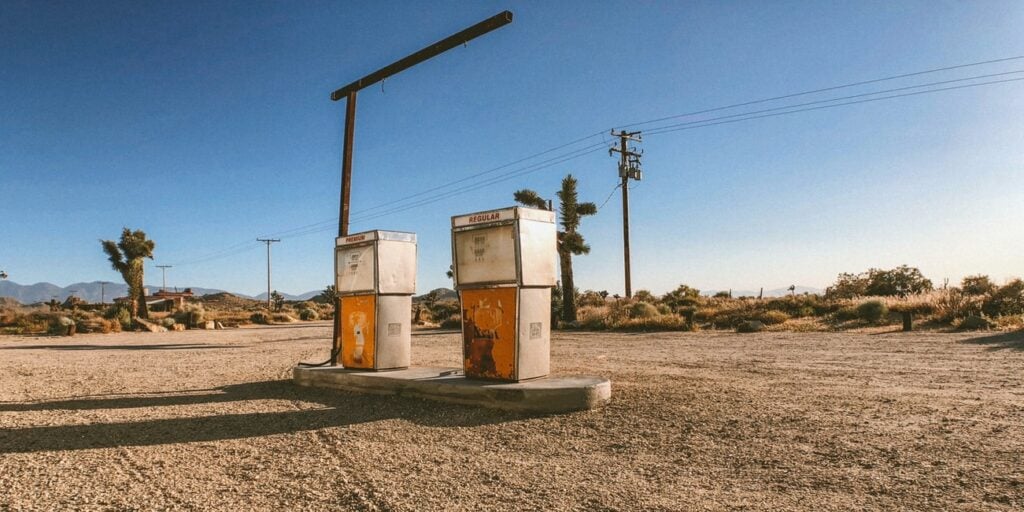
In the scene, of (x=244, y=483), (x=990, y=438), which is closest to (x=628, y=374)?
(x=990, y=438)

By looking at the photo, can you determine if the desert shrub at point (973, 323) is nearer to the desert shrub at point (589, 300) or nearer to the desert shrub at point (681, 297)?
the desert shrub at point (681, 297)

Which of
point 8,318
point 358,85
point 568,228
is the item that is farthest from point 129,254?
point 358,85

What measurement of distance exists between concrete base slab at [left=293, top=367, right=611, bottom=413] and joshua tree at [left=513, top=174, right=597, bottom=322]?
57.4 feet

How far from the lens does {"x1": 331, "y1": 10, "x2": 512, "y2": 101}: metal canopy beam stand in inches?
305

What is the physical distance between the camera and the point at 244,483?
13.6 ft

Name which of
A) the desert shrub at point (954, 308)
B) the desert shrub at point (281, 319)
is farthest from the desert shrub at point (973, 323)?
the desert shrub at point (281, 319)

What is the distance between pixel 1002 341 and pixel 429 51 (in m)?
12.8

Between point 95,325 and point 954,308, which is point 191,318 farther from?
point 954,308

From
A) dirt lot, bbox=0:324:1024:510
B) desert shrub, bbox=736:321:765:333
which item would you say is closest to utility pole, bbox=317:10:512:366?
dirt lot, bbox=0:324:1024:510

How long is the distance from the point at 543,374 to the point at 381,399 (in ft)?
6.89

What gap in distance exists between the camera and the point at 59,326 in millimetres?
25500

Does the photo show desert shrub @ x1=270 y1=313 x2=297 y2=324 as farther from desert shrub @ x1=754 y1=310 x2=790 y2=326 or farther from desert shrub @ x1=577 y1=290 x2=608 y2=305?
desert shrub @ x1=754 y1=310 x2=790 y2=326

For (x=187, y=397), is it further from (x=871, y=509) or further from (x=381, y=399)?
(x=871, y=509)

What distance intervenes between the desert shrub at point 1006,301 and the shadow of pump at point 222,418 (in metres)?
18.4
